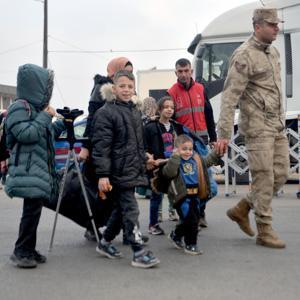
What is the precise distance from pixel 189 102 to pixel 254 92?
1.46 metres

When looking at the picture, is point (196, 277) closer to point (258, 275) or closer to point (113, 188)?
point (258, 275)

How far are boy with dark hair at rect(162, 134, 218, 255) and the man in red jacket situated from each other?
1531mm

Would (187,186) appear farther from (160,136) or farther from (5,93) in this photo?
(5,93)

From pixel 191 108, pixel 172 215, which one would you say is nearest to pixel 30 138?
pixel 191 108

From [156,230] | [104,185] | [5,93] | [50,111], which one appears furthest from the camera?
[5,93]

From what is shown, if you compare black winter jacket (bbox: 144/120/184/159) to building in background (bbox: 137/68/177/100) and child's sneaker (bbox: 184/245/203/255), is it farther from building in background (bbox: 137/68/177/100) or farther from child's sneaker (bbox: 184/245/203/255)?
building in background (bbox: 137/68/177/100)

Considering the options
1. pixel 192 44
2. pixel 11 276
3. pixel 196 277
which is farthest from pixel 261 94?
pixel 192 44

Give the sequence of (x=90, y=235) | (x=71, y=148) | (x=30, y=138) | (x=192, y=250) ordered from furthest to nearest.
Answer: (x=90, y=235)
(x=71, y=148)
(x=192, y=250)
(x=30, y=138)

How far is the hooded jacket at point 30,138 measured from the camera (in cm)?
556

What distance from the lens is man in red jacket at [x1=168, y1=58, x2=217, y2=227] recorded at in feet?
26.1

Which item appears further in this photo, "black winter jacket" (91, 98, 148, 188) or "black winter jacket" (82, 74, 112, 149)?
"black winter jacket" (82, 74, 112, 149)

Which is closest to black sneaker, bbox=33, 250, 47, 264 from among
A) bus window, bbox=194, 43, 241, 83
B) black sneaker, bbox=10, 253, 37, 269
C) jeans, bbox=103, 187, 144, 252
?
black sneaker, bbox=10, 253, 37, 269

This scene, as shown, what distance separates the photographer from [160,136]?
24.0ft

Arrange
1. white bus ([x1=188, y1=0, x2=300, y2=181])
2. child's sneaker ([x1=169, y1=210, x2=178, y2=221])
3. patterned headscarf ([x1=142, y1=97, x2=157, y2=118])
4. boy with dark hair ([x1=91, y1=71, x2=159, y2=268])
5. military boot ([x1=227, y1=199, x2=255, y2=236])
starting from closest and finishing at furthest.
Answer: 1. boy with dark hair ([x1=91, y1=71, x2=159, y2=268])
2. military boot ([x1=227, y1=199, x2=255, y2=236])
3. patterned headscarf ([x1=142, y1=97, x2=157, y2=118])
4. child's sneaker ([x1=169, y1=210, x2=178, y2=221])
5. white bus ([x1=188, y1=0, x2=300, y2=181])
